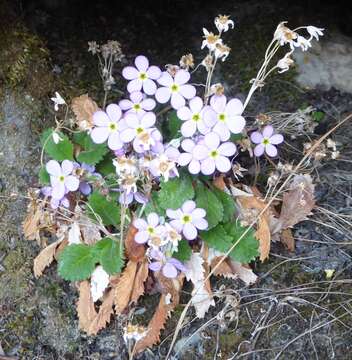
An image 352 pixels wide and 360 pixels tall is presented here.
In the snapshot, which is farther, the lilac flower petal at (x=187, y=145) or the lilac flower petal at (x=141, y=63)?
the lilac flower petal at (x=141, y=63)

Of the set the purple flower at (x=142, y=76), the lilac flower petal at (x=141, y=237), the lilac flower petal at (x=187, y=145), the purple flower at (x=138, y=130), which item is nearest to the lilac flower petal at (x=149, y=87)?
the purple flower at (x=142, y=76)

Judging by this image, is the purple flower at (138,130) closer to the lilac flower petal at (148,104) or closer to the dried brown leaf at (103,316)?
the lilac flower petal at (148,104)

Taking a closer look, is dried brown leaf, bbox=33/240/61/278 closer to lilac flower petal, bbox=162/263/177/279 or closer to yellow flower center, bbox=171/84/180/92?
lilac flower petal, bbox=162/263/177/279

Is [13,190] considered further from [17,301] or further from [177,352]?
[177,352]

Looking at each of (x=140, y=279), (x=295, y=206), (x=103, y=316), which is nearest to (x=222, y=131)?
(x=295, y=206)

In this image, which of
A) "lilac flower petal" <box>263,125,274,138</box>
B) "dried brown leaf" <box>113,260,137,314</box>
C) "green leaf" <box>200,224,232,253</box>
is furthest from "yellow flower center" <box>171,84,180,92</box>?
"dried brown leaf" <box>113,260,137,314</box>

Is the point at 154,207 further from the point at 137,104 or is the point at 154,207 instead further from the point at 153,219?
the point at 137,104

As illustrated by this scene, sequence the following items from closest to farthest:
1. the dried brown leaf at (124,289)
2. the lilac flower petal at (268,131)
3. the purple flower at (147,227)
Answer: the purple flower at (147,227), the dried brown leaf at (124,289), the lilac flower petal at (268,131)

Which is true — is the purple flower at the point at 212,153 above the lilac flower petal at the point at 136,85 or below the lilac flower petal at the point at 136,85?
below
